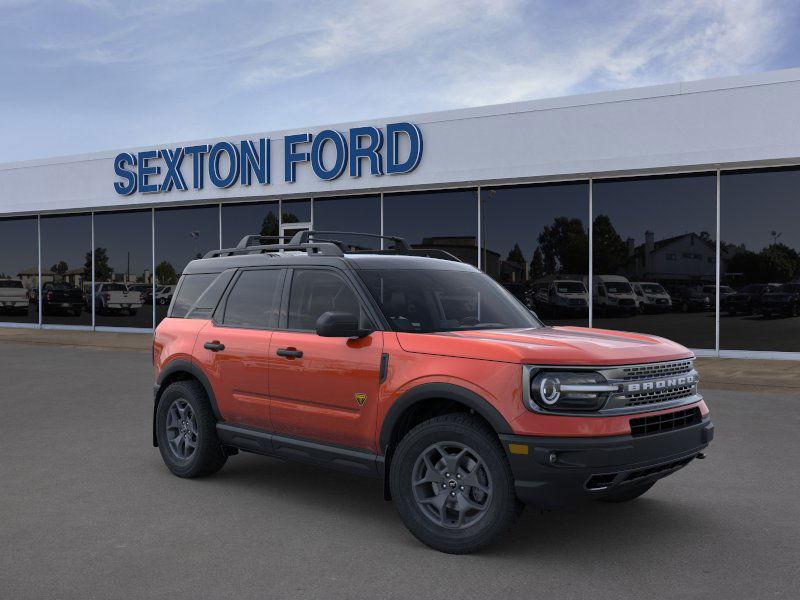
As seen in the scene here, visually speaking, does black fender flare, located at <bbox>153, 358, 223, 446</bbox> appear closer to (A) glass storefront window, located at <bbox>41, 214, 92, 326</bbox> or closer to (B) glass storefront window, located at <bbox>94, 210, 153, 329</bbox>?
(B) glass storefront window, located at <bbox>94, 210, 153, 329</bbox>

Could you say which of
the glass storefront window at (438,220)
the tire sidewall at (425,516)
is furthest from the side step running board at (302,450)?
the glass storefront window at (438,220)

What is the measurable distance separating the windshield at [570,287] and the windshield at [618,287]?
56 centimetres

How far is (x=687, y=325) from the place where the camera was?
16.0 meters

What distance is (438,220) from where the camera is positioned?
18.6 metres

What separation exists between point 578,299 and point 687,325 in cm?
232

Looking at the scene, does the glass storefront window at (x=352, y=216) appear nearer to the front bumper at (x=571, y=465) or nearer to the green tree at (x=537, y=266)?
the green tree at (x=537, y=266)

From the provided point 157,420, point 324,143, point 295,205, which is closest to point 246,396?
point 157,420

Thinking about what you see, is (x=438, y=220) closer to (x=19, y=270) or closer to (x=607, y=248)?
(x=607, y=248)

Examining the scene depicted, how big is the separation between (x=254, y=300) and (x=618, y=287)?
1214cm

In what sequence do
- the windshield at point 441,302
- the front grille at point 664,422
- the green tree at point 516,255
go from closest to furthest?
the front grille at point 664,422 → the windshield at point 441,302 → the green tree at point 516,255

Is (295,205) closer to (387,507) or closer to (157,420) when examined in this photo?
(157,420)

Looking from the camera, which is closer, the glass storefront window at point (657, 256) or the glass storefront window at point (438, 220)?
the glass storefront window at point (657, 256)

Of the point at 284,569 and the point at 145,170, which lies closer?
the point at 284,569

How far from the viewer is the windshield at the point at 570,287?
17156 mm
